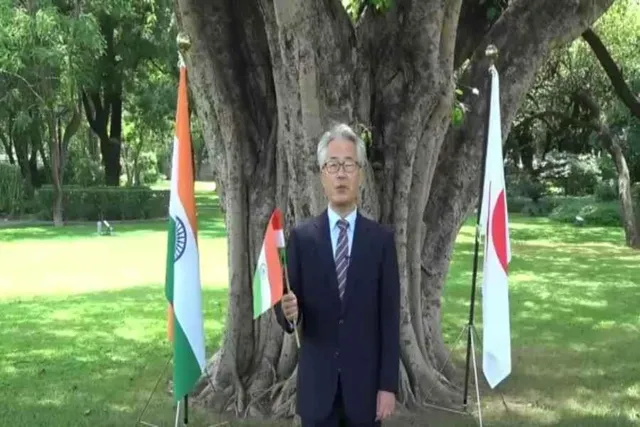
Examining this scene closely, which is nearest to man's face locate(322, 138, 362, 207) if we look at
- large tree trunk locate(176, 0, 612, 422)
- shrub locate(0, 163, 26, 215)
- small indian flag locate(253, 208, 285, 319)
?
small indian flag locate(253, 208, 285, 319)

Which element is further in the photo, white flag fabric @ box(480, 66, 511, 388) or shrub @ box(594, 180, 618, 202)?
shrub @ box(594, 180, 618, 202)

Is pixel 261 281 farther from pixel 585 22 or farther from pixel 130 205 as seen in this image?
pixel 130 205

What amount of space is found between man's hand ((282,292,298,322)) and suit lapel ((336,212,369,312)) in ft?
0.67

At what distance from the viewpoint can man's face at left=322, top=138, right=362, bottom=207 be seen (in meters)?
3.59

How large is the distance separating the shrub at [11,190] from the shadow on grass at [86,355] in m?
18.0

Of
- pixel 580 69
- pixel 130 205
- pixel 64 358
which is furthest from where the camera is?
pixel 130 205

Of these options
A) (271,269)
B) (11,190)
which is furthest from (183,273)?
(11,190)

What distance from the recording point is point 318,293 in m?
3.70

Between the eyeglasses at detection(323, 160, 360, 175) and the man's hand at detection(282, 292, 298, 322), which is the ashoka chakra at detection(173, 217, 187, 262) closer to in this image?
the man's hand at detection(282, 292, 298, 322)

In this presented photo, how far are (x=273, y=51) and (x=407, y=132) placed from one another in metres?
1.16

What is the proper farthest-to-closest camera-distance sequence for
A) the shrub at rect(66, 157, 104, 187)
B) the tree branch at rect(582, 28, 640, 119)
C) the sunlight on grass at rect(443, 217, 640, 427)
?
the shrub at rect(66, 157, 104, 187)
the tree branch at rect(582, 28, 640, 119)
the sunlight on grass at rect(443, 217, 640, 427)

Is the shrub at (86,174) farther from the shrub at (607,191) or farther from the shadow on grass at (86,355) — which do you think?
the shadow on grass at (86,355)

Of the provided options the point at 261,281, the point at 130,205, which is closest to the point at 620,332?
the point at 261,281

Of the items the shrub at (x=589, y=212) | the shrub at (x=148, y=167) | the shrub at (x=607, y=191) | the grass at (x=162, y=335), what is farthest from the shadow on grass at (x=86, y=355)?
the shrub at (x=148, y=167)
